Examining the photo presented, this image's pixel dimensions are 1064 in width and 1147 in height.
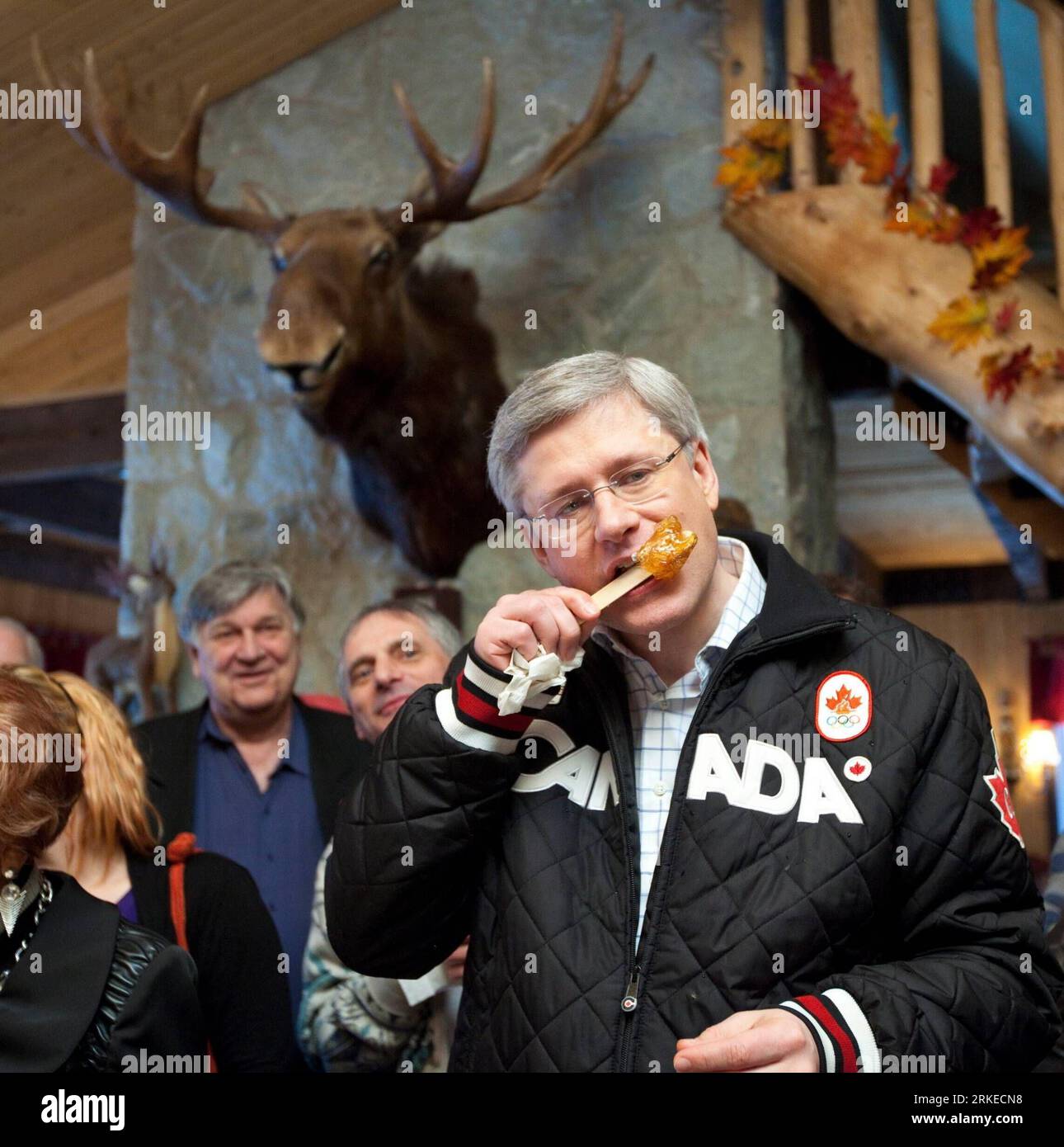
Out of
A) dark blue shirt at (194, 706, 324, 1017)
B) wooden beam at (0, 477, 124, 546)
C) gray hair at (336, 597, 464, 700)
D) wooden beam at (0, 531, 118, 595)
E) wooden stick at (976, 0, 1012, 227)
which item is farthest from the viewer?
wooden beam at (0, 531, 118, 595)

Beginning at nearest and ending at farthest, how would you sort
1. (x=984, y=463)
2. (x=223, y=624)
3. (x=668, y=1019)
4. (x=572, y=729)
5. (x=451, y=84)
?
(x=668, y=1019) < (x=572, y=729) < (x=223, y=624) < (x=984, y=463) < (x=451, y=84)

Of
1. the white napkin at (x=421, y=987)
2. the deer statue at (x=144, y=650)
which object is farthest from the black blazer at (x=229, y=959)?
the deer statue at (x=144, y=650)

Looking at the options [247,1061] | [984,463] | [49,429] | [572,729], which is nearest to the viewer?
[572,729]

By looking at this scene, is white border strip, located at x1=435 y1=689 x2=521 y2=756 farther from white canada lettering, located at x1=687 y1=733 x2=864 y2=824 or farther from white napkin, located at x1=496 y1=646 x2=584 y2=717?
white canada lettering, located at x1=687 y1=733 x2=864 y2=824

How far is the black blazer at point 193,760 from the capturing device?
2529mm

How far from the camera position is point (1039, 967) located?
1.24 meters

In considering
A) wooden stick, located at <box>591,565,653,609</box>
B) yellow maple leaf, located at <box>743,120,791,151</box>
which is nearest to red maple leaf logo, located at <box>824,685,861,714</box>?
wooden stick, located at <box>591,565,653,609</box>

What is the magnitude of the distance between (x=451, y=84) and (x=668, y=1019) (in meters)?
3.93

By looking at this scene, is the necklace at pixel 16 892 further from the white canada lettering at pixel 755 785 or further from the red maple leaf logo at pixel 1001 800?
the red maple leaf logo at pixel 1001 800

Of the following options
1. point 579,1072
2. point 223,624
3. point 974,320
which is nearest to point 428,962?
point 579,1072

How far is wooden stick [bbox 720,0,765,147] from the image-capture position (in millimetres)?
4008

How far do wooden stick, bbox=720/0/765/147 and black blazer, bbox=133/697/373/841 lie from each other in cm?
235

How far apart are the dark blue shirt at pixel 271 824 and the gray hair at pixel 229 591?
22cm

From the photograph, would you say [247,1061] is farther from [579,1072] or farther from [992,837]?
[992,837]
